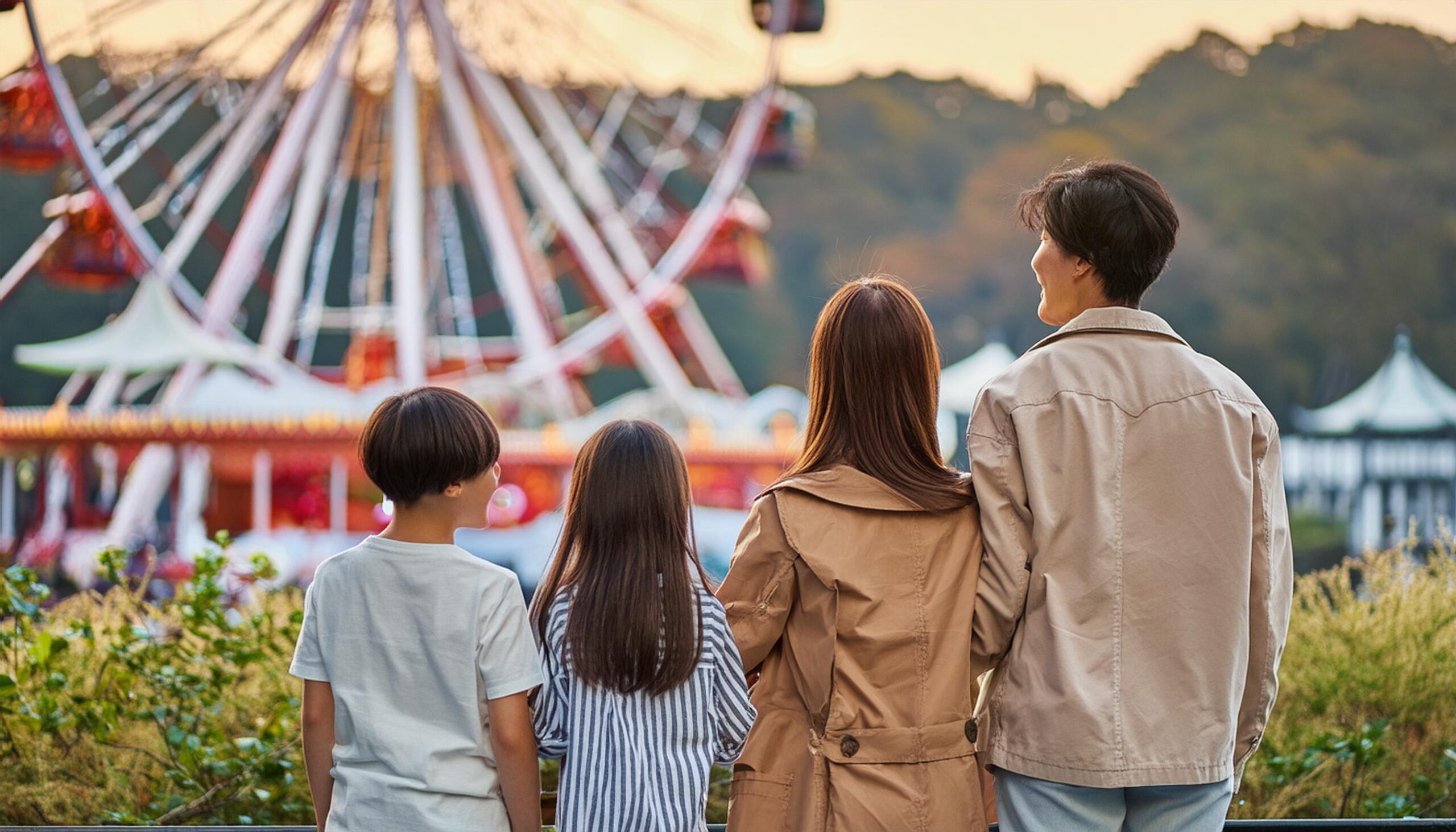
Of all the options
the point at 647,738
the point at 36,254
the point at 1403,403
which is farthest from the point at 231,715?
the point at 1403,403

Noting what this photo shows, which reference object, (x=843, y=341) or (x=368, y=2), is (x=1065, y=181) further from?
(x=368, y=2)

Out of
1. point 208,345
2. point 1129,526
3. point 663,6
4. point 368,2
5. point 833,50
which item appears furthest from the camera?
point 833,50

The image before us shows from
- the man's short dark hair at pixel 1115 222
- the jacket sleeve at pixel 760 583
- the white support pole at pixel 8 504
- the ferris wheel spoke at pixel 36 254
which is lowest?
the white support pole at pixel 8 504

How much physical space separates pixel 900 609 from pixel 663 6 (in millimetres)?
15911

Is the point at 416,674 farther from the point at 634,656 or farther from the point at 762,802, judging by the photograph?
the point at 762,802

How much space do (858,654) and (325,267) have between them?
1487 cm

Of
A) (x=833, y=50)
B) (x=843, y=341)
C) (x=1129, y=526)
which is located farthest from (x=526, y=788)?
(x=833, y=50)

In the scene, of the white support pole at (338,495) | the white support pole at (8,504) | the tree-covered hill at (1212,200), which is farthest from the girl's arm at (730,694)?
the tree-covered hill at (1212,200)

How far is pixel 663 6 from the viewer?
16500 mm

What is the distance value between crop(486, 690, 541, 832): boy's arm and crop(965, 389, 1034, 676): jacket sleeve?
2.15ft

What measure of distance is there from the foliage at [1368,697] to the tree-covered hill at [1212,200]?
56.6 feet

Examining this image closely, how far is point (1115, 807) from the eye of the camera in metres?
1.63

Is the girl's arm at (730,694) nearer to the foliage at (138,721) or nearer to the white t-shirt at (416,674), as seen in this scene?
the white t-shirt at (416,674)

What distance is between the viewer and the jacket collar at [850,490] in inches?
67.5
